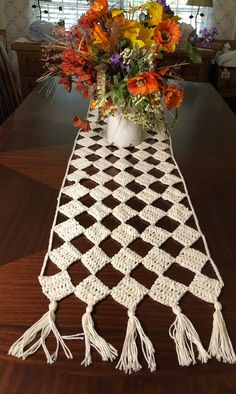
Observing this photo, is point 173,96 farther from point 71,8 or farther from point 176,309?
point 71,8

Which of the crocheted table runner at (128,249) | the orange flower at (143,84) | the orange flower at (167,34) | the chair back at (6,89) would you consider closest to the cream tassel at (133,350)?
the crocheted table runner at (128,249)

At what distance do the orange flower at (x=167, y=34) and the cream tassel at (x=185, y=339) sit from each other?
71 centimetres

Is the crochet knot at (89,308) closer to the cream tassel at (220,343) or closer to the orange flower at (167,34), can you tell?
the cream tassel at (220,343)

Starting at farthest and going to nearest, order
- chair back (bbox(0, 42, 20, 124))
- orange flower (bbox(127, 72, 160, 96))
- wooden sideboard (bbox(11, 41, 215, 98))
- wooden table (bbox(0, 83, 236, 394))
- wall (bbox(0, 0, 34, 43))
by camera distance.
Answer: wall (bbox(0, 0, 34, 43)), wooden sideboard (bbox(11, 41, 215, 98)), chair back (bbox(0, 42, 20, 124)), orange flower (bbox(127, 72, 160, 96)), wooden table (bbox(0, 83, 236, 394))

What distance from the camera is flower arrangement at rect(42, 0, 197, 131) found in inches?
35.4

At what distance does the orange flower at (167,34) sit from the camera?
0.88 metres

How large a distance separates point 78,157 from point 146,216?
365 millimetres

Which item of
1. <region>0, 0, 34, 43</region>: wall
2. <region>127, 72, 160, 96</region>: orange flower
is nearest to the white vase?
<region>127, 72, 160, 96</region>: orange flower

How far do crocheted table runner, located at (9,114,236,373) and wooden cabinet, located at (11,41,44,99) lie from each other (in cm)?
218

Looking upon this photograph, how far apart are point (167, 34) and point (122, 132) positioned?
0.32 metres

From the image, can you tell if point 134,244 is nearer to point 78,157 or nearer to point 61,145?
point 78,157

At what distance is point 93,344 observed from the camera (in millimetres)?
501

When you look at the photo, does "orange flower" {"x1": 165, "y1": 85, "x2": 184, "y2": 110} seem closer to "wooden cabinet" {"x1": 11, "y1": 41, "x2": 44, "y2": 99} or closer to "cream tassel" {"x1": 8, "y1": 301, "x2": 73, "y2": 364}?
"cream tassel" {"x1": 8, "y1": 301, "x2": 73, "y2": 364}

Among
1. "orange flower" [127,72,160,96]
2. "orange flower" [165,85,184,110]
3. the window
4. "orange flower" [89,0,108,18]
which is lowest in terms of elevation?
"orange flower" [165,85,184,110]
